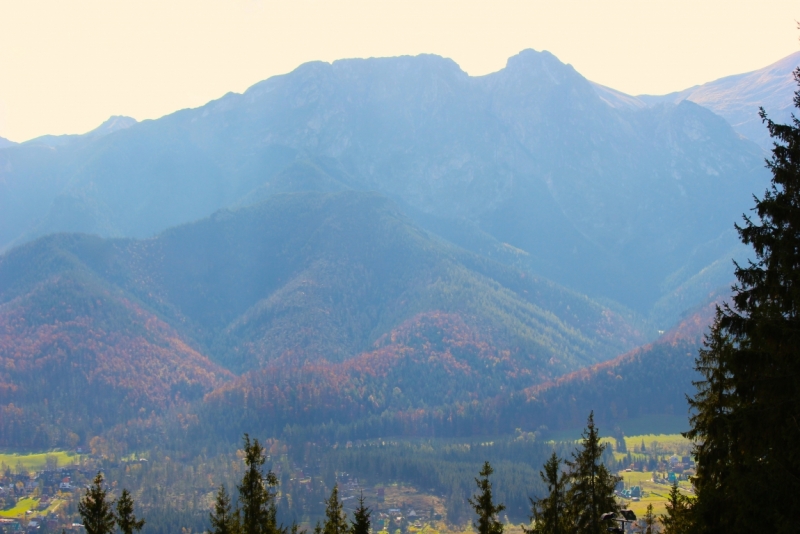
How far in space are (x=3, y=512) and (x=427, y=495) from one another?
8196cm

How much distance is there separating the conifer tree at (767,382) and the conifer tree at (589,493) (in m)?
11.0

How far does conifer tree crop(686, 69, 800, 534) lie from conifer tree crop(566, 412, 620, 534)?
10989 mm

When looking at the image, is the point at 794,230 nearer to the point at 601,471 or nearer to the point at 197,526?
the point at 601,471

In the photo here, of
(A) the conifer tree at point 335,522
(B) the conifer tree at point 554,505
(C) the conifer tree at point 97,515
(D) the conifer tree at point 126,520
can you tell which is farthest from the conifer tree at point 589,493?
(C) the conifer tree at point 97,515

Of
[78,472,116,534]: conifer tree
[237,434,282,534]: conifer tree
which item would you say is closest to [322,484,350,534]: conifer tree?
[237,434,282,534]: conifer tree

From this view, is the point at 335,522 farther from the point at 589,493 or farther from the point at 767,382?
the point at 767,382

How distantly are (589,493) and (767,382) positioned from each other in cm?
1542

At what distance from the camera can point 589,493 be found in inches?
1502

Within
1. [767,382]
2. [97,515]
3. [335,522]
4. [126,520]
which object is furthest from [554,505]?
[97,515]

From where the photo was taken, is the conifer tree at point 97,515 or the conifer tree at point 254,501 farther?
the conifer tree at point 254,501

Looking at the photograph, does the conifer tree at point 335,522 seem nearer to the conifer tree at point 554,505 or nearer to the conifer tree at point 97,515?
the conifer tree at point 554,505

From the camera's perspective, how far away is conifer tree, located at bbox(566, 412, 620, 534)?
124 feet

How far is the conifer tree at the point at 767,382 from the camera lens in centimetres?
2328

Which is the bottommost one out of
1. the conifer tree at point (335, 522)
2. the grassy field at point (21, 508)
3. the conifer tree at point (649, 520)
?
the conifer tree at point (649, 520)
